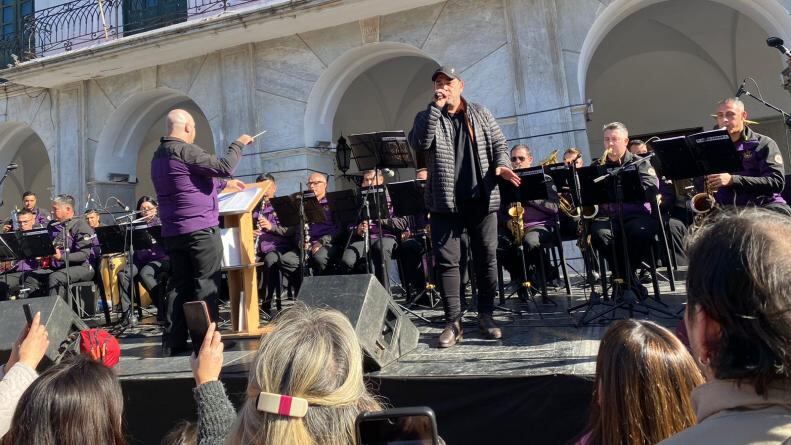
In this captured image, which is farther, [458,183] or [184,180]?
[184,180]

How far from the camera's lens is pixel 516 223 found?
22.3 feet

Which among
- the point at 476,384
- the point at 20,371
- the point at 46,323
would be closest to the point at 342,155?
the point at 46,323

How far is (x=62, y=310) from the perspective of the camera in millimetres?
4988

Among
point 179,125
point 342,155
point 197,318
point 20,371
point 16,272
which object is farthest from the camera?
point 342,155

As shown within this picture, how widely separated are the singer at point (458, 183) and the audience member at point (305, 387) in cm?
299

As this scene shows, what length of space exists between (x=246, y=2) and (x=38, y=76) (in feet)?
15.4

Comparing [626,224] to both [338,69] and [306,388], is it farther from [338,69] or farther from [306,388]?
[338,69]

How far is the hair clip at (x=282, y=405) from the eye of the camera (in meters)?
1.40

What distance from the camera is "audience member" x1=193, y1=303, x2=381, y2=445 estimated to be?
4.62ft

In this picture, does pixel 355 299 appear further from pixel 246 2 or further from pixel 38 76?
pixel 38 76

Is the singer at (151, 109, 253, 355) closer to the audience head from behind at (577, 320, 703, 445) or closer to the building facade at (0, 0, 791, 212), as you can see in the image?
the audience head from behind at (577, 320, 703, 445)

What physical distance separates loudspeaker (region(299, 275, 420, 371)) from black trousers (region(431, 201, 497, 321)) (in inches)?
16.3

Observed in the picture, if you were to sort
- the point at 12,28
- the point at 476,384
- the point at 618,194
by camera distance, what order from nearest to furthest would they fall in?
the point at 476,384 < the point at 618,194 < the point at 12,28

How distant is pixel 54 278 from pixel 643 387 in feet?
26.7
